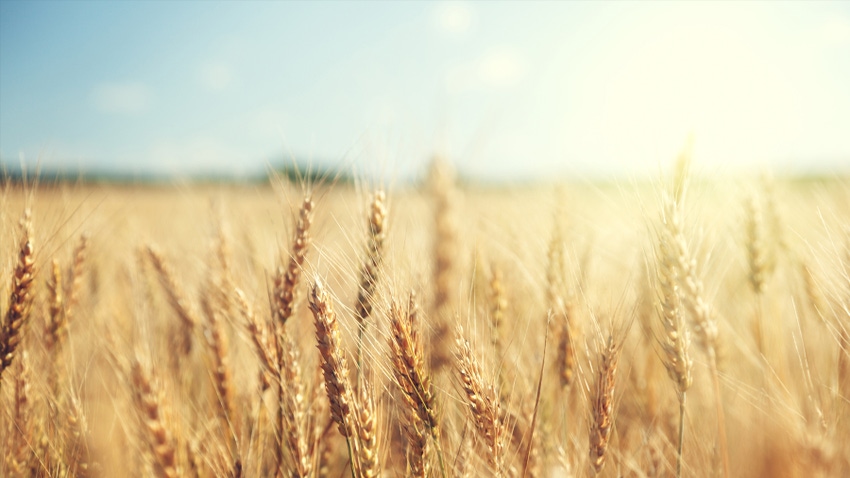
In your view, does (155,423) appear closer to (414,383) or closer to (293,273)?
(293,273)

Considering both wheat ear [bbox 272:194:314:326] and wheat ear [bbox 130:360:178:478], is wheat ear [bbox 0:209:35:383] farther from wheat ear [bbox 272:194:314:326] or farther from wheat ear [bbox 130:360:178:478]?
wheat ear [bbox 272:194:314:326]

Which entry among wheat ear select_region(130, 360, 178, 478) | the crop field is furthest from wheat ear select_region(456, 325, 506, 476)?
wheat ear select_region(130, 360, 178, 478)

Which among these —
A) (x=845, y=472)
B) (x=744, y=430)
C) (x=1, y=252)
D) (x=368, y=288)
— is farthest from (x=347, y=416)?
(x=1, y=252)

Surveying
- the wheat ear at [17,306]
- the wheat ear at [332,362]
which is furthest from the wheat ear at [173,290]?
the wheat ear at [332,362]

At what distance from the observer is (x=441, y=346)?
71.8 inches

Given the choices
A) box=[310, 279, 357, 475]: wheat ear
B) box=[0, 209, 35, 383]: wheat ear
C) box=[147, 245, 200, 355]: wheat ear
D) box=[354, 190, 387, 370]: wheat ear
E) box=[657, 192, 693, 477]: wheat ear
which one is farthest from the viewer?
box=[147, 245, 200, 355]: wheat ear

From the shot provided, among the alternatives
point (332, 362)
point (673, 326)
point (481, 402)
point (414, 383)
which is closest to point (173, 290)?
point (332, 362)

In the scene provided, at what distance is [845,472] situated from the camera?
1.05 meters

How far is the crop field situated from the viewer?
1125mm

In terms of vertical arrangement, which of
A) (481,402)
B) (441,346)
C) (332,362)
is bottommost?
(441,346)

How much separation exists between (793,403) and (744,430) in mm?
420

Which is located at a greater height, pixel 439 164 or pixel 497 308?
pixel 439 164

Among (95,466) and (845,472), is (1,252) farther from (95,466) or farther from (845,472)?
(845,472)

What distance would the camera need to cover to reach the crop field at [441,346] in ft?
3.69
